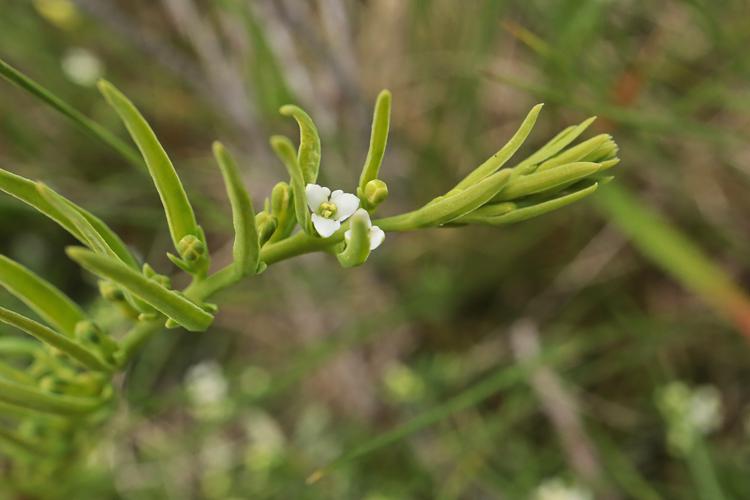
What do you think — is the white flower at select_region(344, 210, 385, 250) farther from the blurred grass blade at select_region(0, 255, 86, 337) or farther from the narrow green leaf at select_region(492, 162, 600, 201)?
the blurred grass blade at select_region(0, 255, 86, 337)

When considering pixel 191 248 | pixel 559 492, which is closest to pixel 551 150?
pixel 191 248

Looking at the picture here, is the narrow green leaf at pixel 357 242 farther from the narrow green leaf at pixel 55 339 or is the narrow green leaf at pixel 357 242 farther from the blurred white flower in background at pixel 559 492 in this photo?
the blurred white flower in background at pixel 559 492

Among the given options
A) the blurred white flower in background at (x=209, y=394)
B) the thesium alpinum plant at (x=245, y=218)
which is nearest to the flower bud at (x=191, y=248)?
the thesium alpinum plant at (x=245, y=218)

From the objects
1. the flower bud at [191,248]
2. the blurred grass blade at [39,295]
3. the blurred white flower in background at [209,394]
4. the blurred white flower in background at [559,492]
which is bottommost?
the flower bud at [191,248]

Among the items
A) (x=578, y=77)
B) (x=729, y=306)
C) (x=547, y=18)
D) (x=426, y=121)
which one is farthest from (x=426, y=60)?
→ (x=729, y=306)

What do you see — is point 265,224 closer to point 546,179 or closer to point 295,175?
point 295,175
